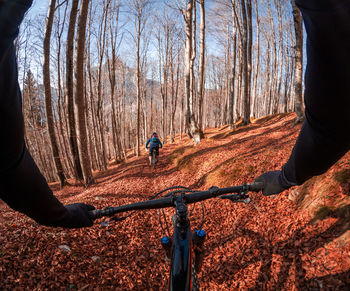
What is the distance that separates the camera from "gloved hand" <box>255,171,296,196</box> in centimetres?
133

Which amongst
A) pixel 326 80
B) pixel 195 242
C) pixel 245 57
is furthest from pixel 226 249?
pixel 245 57

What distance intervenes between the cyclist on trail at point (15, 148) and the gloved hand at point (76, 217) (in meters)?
0.09

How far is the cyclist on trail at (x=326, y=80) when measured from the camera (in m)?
0.55

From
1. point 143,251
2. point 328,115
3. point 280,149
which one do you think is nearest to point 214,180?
point 280,149

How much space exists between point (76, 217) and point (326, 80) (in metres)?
1.67

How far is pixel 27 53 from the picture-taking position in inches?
748

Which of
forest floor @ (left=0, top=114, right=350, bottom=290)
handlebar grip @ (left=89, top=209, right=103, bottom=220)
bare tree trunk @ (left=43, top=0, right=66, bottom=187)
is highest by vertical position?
bare tree trunk @ (left=43, top=0, right=66, bottom=187)

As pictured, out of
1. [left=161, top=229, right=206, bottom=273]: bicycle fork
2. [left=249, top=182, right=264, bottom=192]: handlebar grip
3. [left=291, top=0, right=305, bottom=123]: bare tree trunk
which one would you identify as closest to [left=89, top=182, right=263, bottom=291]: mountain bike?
[left=249, top=182, right=264, bottom=192]: handlebar grip

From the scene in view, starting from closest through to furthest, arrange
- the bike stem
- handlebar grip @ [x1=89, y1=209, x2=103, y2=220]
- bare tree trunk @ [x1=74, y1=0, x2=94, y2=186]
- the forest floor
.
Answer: handlebar grip @ [x1=89, y1=209, x2=103, y2=220], the bike stem, the forest floor, bare tree trunk @ [x1=74, y1=0, x2=94, y2=186]

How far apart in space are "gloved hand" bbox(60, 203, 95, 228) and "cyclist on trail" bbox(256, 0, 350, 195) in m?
1.56

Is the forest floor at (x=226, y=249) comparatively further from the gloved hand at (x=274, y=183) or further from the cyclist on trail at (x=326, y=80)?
the cyclist on trail at (x=326, y=80)

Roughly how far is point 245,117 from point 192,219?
1395 centimetres

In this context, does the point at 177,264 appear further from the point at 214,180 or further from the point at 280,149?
the point at 280,149

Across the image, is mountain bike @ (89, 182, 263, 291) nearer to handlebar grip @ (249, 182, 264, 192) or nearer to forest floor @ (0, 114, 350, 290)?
handlebar grip @ (249, 182, 264, 192)
